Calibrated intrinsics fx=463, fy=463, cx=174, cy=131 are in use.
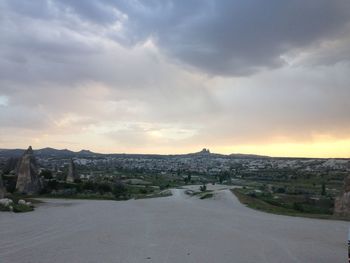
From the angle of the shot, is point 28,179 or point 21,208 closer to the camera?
point 21,208

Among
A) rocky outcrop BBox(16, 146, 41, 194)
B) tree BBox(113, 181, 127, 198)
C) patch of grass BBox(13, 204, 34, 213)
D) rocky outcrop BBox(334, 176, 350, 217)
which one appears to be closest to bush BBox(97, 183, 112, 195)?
tree BBox(113, 181, 127, 198)

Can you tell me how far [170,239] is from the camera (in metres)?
21.3

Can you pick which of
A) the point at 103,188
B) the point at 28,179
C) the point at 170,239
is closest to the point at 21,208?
the point at 170,239

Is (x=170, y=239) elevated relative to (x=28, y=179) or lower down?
lower down

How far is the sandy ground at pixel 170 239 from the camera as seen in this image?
16828mm

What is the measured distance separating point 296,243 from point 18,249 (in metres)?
11.7

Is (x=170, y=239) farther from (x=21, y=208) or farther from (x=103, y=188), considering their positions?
(x=103, y=188)

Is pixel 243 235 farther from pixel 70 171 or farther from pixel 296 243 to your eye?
pixel 70 171

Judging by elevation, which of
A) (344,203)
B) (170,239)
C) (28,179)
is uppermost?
(28,179)

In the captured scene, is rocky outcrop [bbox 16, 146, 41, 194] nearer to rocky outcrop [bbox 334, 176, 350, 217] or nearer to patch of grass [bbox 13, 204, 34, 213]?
patch of grass [bbox 13, 204, 34, 213]

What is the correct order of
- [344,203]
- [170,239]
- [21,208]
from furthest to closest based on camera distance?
[21,208] → [344,203] → [170,239]

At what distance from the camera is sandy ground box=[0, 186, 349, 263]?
16.8m

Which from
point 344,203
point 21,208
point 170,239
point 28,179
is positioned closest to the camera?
point 170,239

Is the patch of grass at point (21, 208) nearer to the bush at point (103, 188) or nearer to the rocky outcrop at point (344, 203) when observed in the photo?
the rocky outcrop at point (344, 203)
